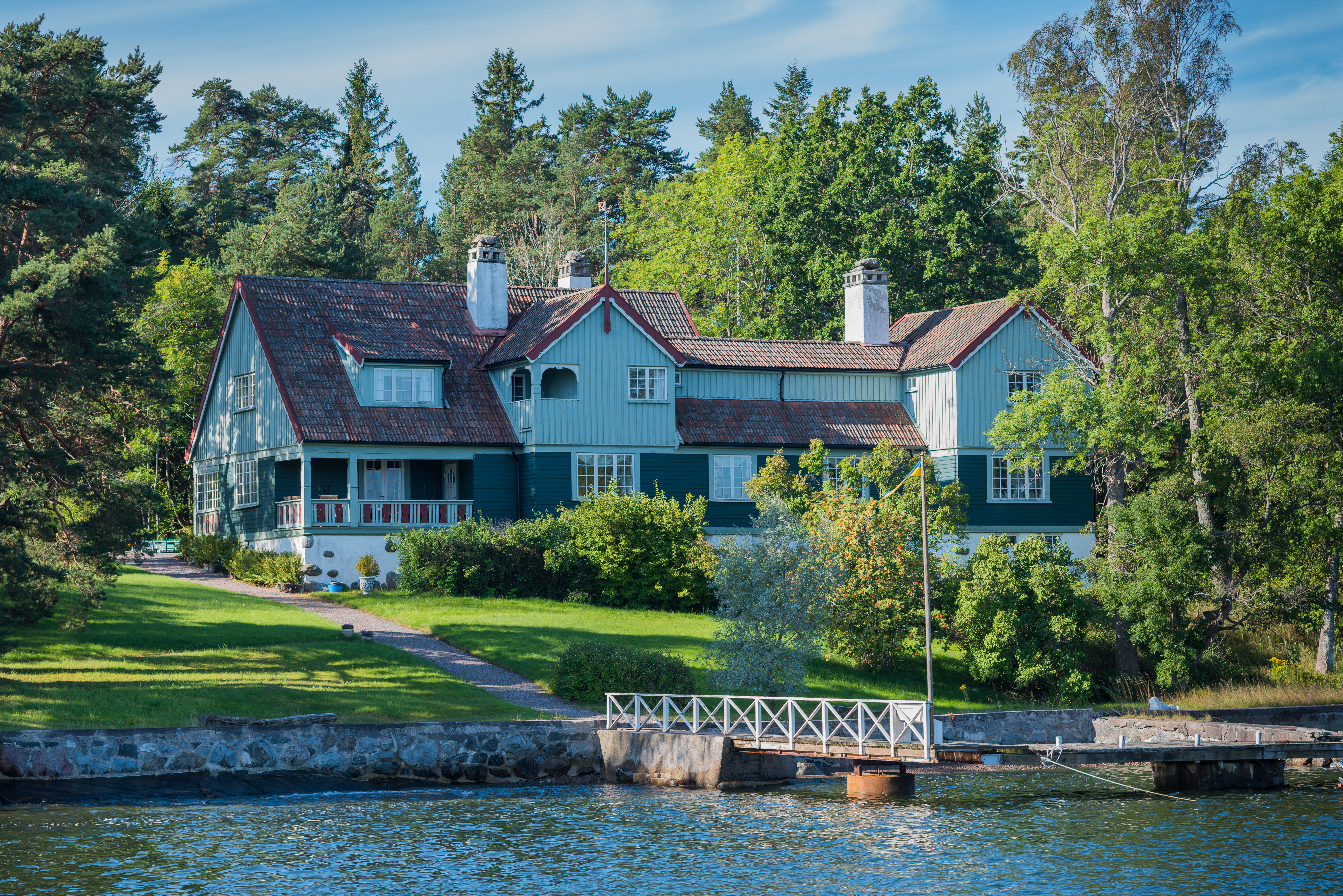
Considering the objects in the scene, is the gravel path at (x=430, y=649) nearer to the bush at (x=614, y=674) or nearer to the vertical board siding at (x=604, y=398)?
the bush at (x=614, y=674)

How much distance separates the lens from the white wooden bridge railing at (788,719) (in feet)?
88.3

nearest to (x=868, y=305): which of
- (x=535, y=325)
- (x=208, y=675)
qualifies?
(x=535, y=325)

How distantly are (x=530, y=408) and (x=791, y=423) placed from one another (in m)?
9.13

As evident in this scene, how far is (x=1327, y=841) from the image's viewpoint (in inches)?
915

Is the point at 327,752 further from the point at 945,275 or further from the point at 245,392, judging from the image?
the point at 945,275

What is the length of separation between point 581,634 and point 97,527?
39.4 ft

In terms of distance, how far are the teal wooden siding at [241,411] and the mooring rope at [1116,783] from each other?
24806 millimetres

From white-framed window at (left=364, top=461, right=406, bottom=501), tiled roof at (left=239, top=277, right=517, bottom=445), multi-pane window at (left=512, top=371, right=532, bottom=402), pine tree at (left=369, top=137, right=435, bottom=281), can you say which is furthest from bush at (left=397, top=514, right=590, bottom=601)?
pine tree at (left=369, top=137, right=435, bottom=281)

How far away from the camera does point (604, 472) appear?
4778cm

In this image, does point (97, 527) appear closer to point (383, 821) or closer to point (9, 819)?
point (9, 819)

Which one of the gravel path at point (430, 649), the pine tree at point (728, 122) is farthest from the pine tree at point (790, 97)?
the gravel path at point (430, 649)

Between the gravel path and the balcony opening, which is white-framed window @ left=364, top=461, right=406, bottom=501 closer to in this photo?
the gravel path

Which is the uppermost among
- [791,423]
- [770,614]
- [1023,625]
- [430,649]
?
[791,423]

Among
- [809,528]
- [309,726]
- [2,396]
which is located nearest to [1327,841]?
[809,528]
